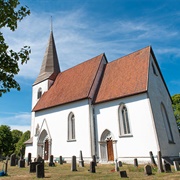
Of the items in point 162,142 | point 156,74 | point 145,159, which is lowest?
point 145,159

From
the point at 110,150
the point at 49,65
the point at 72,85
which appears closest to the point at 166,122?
the point at 110,150

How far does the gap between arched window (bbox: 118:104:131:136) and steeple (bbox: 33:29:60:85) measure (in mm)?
12926

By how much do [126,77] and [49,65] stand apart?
46.3 feet

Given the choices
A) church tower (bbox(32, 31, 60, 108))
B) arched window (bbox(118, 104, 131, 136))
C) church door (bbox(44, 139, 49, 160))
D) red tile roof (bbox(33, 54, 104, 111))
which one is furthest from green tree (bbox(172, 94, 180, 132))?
church door (bbox(44, 139, 49, 160))

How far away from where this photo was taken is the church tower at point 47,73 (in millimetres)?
25031

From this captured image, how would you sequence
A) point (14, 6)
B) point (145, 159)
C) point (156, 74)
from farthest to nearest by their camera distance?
1. point (156, 74)
2. point (145, 159)
3. point (14, 6)

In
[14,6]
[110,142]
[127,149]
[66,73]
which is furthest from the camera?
[66,73]

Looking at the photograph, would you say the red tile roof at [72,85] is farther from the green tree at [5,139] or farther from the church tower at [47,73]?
the green tree at [5,139]

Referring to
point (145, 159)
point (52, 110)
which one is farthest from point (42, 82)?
point (145, 159)

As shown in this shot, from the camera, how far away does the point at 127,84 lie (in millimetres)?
16500

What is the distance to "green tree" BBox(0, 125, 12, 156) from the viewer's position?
164ft

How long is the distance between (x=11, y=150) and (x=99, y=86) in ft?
155

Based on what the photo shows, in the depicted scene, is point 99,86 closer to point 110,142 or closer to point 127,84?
point 127,84

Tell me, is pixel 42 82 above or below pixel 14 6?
above
